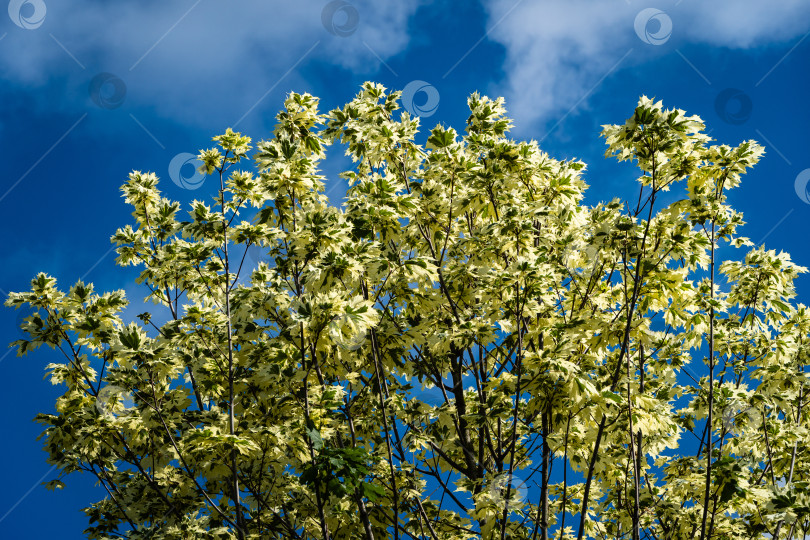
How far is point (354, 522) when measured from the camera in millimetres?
6383

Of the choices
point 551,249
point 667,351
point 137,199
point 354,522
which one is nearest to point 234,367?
point 354,522

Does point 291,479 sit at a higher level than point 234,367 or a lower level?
lower

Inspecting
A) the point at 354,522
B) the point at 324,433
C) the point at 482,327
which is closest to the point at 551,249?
the point at 482,327

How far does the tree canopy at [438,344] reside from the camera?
5.25m

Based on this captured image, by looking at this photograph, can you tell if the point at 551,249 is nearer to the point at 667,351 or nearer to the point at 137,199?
the point at 667,351

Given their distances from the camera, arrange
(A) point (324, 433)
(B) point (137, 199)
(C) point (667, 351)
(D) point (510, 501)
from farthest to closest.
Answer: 1. (B) point (137, 199)
2. (C) point (667, 351)
3. (A) point (324, 433)
4. (D) point (510, 501)

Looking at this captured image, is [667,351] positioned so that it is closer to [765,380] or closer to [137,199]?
[765,380]

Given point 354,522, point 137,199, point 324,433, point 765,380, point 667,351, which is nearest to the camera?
point 324,433

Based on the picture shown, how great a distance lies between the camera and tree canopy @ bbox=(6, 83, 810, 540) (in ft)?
17.2

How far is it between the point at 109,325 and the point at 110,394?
87cm

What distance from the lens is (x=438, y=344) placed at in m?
5.91

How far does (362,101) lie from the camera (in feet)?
23.7

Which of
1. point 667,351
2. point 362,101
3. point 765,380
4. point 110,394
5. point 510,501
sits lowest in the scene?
point 510,501

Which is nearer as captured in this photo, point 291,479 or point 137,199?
point 291,479
